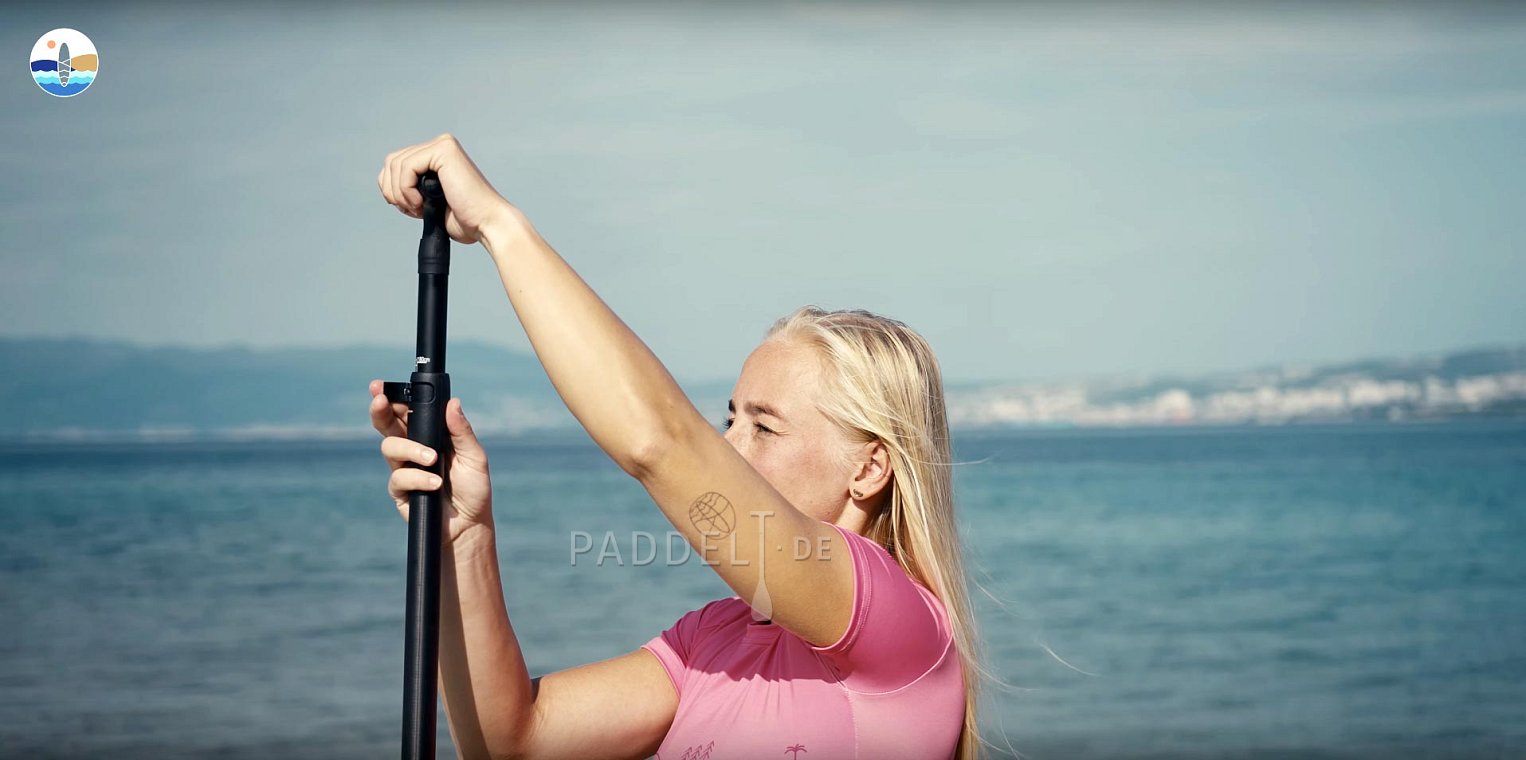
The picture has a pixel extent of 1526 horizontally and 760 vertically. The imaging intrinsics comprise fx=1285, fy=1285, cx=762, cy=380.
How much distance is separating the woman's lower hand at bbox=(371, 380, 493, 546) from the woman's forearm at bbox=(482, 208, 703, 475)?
0.38 meters

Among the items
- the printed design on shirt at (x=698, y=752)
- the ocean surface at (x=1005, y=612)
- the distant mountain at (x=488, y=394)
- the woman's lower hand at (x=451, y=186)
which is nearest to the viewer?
the woman's lower hand at (x=451, y=186)

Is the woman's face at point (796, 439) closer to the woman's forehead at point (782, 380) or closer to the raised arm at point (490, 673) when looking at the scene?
the woman's forehead at point (782, 380)

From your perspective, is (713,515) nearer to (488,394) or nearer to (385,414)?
(385,414)

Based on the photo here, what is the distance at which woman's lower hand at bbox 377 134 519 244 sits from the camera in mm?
1596

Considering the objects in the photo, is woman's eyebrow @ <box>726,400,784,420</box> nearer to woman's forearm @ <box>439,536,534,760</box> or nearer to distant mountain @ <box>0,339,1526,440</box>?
woman's forearm @ <box>439,536,534,760</box>

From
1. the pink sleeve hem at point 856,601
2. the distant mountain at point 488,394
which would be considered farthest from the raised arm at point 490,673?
the distant mountain at point 488,394

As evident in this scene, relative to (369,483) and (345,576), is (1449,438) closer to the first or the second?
(369,483)

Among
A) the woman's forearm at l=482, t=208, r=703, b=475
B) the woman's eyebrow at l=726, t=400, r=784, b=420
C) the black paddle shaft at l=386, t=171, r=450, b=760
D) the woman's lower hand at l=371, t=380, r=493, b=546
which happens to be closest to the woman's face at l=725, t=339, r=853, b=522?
the woman's eyebrow at l=726, t=400, r=784, b=420

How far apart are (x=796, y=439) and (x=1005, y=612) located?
44.0 ft

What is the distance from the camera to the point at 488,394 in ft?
176

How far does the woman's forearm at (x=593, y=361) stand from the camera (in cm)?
147

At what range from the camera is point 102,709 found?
10.8m

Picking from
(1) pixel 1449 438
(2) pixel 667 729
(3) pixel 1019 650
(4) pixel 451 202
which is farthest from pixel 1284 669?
(1) pixel 1449 438

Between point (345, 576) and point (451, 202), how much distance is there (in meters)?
18.6
